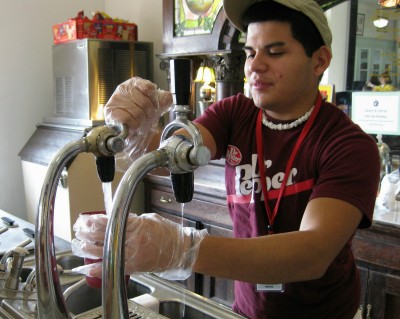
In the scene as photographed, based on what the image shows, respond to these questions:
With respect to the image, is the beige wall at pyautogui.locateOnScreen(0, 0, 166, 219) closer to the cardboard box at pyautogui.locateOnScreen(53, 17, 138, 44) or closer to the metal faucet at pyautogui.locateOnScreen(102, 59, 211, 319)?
the cardboard box at pyautogui.locateOnScreen(53, 17, 138, 44)

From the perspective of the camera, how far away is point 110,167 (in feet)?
2.55

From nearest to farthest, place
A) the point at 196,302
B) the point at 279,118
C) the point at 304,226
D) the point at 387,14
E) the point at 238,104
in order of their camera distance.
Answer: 1. the point at 304,226
2. the point at 196,302
3. the point at 279,118
4. the point at 238,104
5. the point at 387,14

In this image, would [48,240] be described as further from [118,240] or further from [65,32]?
[65,32]

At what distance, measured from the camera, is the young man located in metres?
0.81

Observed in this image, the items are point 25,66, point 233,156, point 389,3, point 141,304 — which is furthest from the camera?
point 25,66

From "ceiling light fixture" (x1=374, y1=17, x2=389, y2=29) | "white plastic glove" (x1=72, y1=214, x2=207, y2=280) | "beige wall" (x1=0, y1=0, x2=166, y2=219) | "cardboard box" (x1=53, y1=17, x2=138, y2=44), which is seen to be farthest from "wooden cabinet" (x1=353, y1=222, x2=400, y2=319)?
"cardboard box" (x1=53, y1=17, x2=138, y2=44)

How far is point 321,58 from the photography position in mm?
1120

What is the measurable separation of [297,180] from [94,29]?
2148mm

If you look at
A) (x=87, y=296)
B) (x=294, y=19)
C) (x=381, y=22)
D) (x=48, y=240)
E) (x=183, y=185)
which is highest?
(x=381, y=22)

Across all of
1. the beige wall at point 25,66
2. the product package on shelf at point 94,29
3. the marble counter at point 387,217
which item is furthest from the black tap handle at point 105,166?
→ the beige wall at point 25,66

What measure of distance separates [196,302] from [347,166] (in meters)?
A: 0.45

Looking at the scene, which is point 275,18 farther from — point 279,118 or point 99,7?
point 99,7

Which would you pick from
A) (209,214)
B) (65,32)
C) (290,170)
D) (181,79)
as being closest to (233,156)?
(290,170)

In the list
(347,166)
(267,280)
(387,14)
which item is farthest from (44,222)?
(387,14)
